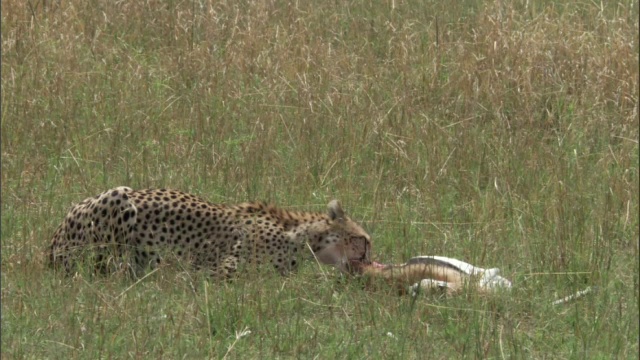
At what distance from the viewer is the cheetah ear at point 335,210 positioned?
547 centimetres

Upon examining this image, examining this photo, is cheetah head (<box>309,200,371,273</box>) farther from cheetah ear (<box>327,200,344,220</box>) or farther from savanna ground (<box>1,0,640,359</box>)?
savanna ground (<box>1,0,640,359</box>)

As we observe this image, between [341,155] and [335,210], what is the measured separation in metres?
0.85

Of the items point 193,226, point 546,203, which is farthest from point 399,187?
point 193,226

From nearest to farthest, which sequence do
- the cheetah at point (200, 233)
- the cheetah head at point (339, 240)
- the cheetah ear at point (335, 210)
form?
1. the cheetah at point (200, 233)
2. the cheetah head at point (339, 240)
3. the cheetah ear at point (335, 210)

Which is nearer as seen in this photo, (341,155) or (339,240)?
(339,240)

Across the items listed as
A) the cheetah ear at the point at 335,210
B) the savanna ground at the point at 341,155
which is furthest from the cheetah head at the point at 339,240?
the savanna ground at the point at 341,155

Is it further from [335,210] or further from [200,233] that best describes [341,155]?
[200,233]

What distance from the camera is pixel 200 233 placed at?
5398 millimetres

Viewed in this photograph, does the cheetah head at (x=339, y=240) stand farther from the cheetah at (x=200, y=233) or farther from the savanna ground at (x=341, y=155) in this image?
the savanna ground at (x=341, y=155)

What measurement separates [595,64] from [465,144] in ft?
3.63

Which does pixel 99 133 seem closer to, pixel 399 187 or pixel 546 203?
pixel 399 187

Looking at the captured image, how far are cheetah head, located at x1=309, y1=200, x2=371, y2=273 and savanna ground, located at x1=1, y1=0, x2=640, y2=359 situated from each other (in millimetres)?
130

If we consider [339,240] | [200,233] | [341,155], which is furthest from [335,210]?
[341,155]

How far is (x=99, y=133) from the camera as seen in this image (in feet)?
21.6
